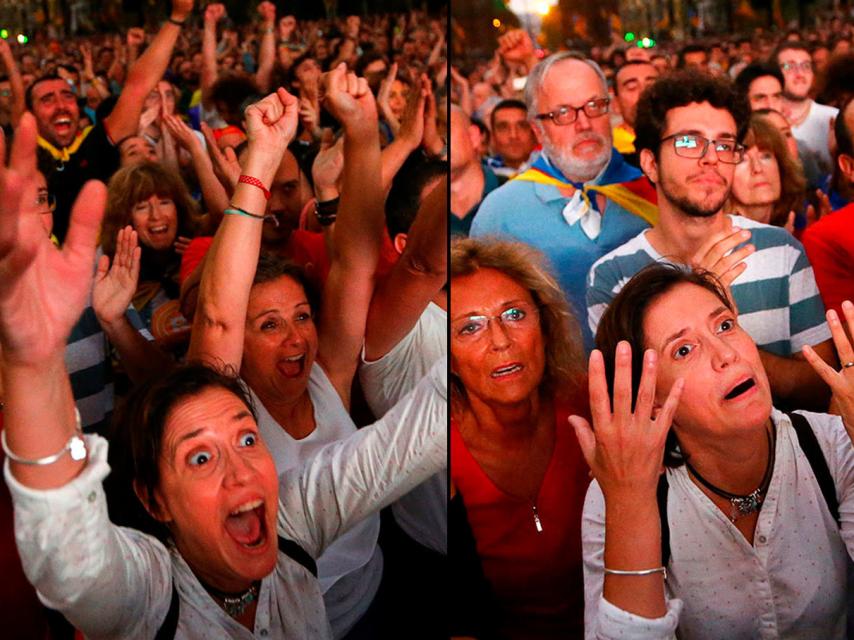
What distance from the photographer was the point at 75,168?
9.18ft

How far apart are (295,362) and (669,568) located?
1.16m

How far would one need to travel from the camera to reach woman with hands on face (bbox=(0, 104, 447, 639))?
2.42 metres

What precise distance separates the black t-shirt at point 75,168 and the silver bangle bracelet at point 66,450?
0.50m

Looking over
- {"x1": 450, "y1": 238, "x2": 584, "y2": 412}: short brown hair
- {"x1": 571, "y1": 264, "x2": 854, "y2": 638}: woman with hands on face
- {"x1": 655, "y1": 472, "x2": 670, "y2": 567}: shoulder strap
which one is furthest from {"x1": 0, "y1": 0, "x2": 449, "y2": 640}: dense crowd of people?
{"x1": 655, "y1": 472, "x2": 670, "y2": 567}: shoulder strap

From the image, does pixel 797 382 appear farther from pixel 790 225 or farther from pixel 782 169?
pixel 782 169

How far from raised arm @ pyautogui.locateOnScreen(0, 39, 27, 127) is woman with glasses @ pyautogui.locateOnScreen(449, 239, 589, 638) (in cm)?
120

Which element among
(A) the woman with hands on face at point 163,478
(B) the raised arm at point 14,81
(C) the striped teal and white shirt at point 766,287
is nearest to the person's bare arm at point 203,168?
(A) the woman with hands on face at point 163,478

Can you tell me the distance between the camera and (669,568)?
3.05 metres

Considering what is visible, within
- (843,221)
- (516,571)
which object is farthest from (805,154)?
(516,571)

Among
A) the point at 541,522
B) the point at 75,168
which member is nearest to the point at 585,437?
the point at 541,522

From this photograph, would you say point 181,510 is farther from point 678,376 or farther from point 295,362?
point 678,376

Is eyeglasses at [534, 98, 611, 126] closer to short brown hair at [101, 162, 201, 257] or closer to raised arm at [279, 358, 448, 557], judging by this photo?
raised arm at [279, 358, 448, 557]

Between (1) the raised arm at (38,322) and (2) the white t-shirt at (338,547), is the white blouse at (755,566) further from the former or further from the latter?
(1) the raised arm at (38,322)

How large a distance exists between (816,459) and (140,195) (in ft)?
6.45
